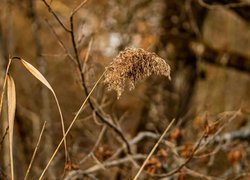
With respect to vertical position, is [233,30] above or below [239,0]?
below

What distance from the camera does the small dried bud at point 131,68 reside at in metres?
1.62

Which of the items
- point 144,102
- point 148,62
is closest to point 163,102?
point 144,102

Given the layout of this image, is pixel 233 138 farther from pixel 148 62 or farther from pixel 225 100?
pixel 225 100

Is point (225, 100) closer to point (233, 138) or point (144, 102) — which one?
point (144, 102)

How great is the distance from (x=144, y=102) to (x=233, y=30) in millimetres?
3998

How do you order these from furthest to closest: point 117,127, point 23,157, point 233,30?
point 233,30
point 23,157
point 117,127

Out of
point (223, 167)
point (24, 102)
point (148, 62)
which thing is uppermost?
point (148, 62)

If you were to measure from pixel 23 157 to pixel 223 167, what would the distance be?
6.70 feet

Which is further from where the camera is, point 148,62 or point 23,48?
point 23,48

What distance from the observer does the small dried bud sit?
5.32 feet

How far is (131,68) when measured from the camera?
1.62 meters

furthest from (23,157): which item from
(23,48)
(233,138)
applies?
(23,48)

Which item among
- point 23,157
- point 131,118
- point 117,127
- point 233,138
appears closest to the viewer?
point 117,127

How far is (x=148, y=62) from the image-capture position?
164 cm
